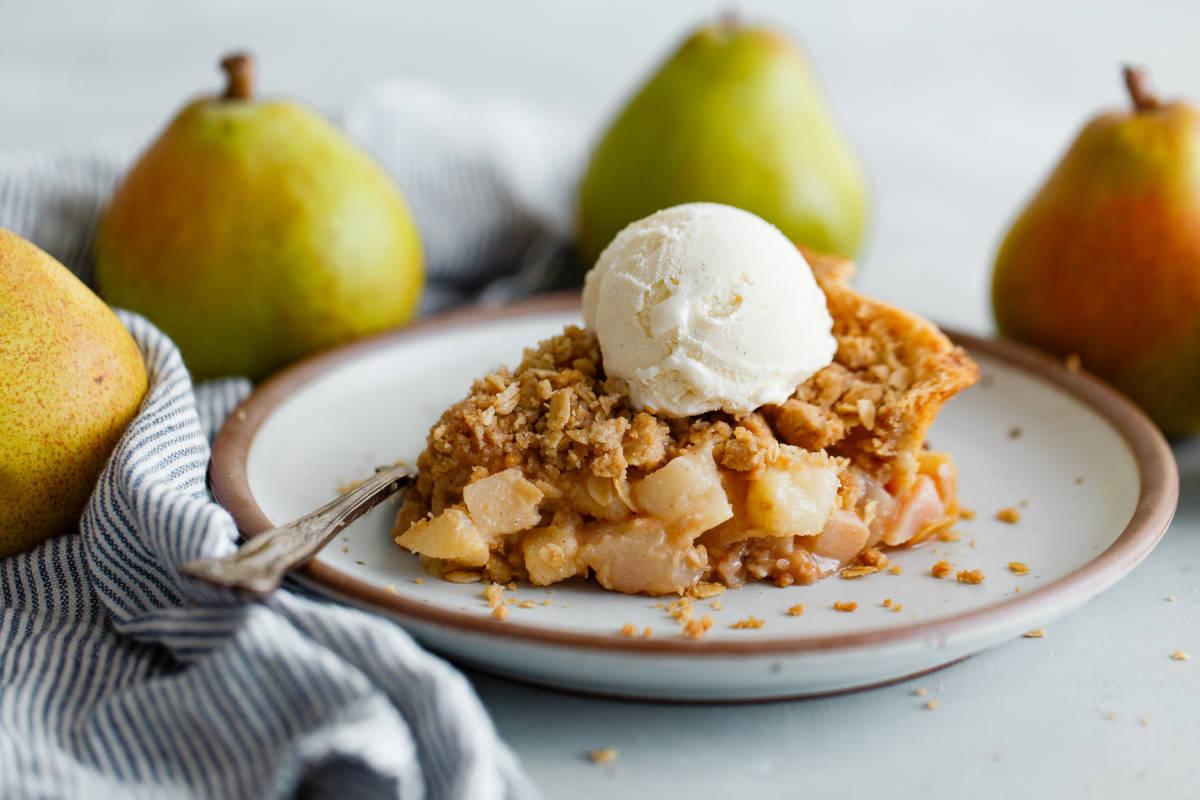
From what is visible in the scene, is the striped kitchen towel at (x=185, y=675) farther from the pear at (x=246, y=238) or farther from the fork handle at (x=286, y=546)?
the pear at (x=246, y=238)

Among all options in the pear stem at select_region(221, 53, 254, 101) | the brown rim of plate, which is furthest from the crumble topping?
the pear stem at select_region(221, 53, 254, 101)

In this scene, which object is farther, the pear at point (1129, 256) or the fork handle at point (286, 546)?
the pear at point (1129, 256)

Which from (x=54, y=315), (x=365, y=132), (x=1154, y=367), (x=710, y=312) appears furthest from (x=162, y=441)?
(x=1154, y=367)

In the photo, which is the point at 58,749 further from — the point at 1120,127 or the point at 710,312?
the point at 1120,127

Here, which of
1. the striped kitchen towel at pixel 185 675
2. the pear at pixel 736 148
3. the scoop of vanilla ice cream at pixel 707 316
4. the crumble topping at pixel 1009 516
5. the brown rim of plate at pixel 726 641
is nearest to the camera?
the striped kitchen towel at pixel 185 675

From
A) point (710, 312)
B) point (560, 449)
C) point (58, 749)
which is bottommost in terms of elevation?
point (58, 749)

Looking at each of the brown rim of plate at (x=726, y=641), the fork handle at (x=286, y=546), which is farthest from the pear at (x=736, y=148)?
the fork handle at (x=286, y=546)
